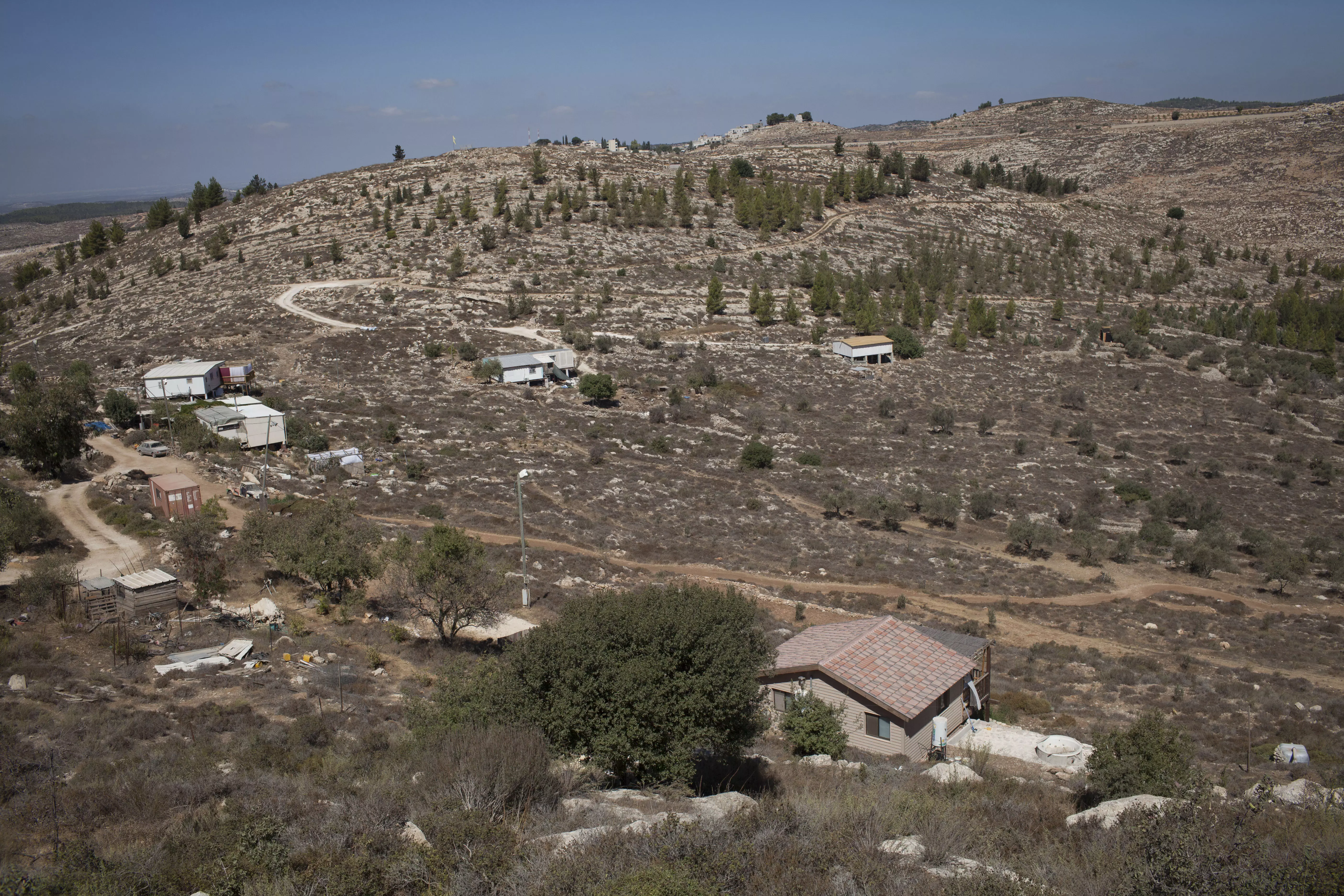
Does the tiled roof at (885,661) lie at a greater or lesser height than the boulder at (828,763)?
greater

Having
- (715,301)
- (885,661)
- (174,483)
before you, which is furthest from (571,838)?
(715,301)

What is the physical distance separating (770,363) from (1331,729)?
3825 centimetres

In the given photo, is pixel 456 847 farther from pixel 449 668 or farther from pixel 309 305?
pixel 309 305

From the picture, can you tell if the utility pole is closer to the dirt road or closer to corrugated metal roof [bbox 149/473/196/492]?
the dirt road

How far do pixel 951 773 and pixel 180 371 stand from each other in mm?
39490

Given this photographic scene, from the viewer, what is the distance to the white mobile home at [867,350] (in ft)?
179

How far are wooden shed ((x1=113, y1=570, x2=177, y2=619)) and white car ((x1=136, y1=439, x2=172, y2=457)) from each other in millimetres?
15509

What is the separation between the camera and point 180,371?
39.5 meters

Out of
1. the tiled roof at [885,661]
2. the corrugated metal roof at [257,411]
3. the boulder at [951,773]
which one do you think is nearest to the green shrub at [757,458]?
the tiled roof at [885,661]

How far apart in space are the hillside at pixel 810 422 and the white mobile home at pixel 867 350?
1308 millimetres

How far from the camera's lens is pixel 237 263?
64000 mm

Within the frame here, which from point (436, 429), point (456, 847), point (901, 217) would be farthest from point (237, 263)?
point (456, 847)

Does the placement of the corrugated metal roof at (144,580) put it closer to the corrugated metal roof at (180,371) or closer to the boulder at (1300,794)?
the boulder at (1300,794)

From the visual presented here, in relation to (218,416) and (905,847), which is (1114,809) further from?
(218,416)
